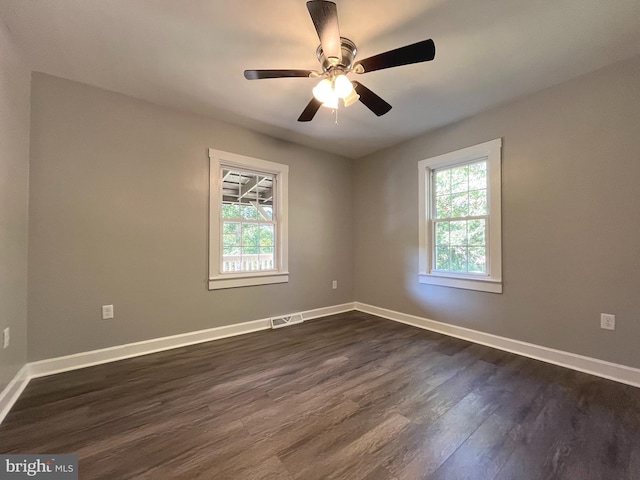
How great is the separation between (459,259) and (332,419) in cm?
245

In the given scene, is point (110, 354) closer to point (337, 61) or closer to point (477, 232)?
point (337, 61)

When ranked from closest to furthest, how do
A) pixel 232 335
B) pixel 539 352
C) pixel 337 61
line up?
pixel 337 61
pixel 539 352
pixel 232 335

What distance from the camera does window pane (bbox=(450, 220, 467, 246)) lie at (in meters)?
A: 3.17

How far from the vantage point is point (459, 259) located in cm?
322

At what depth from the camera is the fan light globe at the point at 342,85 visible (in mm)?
1788

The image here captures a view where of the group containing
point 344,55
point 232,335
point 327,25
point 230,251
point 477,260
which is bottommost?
point 232,335

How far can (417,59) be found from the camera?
5.27ft

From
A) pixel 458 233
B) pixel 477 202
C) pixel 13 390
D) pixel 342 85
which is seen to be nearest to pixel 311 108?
pixel 342 85

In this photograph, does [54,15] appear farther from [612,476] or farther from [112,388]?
[612,476]

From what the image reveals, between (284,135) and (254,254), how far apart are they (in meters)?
1.67

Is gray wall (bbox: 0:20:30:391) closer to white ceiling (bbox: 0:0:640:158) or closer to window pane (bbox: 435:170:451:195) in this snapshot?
white ceiling (bbox: 0:0:640:158)

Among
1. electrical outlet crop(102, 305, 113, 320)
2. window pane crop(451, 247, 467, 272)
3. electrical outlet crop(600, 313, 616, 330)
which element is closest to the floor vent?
electrical outlet crop(102, 305, 113, 320)

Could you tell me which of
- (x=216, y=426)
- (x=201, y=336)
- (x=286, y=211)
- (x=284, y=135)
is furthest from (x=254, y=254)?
(x=216, y=426)

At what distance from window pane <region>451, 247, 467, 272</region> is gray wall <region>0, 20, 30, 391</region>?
411 cm
